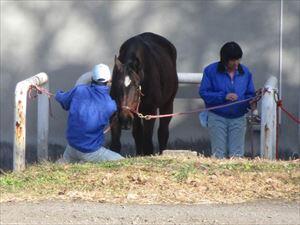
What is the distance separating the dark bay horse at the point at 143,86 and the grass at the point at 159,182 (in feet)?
5.10

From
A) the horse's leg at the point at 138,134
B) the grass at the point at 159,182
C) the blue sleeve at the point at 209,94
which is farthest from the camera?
the horse's leg at the point at 138,134

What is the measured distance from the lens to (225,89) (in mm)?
10805

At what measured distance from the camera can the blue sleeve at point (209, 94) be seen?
10.7 meters

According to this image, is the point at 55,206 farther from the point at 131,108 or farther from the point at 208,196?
the point at 131,108

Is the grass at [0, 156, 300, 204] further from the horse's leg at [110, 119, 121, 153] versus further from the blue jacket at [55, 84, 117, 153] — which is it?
the horse's leg at [110, 119, 121, 153]

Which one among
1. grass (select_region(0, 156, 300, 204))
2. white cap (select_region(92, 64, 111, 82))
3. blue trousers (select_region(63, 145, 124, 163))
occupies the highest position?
white cap (select_region(92, 64, 111, 82))

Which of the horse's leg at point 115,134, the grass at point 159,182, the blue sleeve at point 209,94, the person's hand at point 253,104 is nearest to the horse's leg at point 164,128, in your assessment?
the horse's leg at point 115,134

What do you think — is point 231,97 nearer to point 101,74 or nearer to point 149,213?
point 101,74

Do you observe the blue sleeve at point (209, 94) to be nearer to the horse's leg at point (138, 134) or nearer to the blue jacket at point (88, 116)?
the horse's leg at point (138, 134)

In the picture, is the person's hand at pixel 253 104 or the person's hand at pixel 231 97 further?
the person's hand at pixel 253 104

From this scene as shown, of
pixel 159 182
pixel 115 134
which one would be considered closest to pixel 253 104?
pixel 115 134

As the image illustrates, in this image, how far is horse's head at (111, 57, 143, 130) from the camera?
10.5 m

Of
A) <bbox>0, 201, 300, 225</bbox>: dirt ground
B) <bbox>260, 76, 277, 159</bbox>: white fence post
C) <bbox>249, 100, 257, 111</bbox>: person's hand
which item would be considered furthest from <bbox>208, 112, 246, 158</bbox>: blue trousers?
<bbox>0, 201, 300, 225</bbox>: dirt ground

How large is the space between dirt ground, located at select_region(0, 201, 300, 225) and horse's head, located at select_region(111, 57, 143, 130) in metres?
2.70
